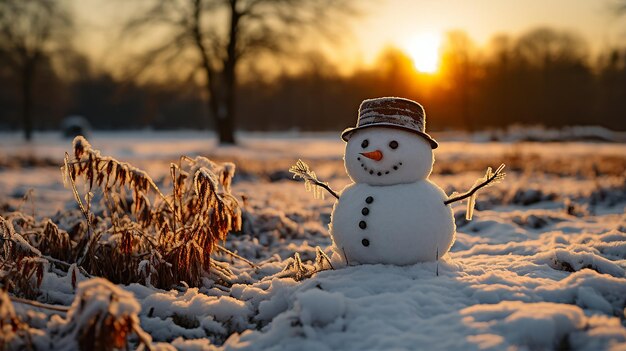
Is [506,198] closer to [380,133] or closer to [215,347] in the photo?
[380,133]

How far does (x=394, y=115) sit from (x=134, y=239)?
218 centimetres

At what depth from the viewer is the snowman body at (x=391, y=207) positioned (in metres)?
3.40

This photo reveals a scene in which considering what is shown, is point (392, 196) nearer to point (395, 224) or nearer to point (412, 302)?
point (395, 224)

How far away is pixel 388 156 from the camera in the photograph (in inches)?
136

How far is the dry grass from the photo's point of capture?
3.28 metres

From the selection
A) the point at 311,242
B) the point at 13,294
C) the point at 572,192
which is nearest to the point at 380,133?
the point at 311,242

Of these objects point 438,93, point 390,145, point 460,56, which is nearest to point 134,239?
point 390,145

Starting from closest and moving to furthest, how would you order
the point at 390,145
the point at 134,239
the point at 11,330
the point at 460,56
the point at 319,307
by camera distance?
the point at 11,330
the point at 319,307
the point at 390,145
the point at 134,239
the point at 460,56

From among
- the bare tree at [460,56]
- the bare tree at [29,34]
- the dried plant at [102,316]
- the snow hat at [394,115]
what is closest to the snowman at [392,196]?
the snow hat at [394,115]

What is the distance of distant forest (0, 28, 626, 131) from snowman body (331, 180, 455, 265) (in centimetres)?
3434

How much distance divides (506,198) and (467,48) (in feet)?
130

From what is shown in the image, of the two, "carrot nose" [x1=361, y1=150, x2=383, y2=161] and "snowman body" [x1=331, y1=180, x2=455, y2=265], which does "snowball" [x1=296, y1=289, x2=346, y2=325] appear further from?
"carrot nose" [x1=361, y1=150, x2=383, y2=161]

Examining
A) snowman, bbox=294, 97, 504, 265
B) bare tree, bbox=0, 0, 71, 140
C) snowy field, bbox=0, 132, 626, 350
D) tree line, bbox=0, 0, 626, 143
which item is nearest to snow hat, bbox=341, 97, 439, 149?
snowman, bbox=294, 97, 504, 265

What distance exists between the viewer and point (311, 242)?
5.48 metres
